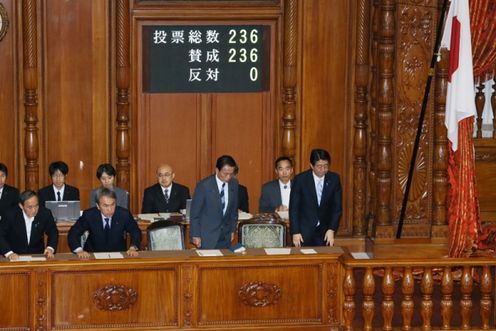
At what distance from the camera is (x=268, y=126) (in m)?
12.2

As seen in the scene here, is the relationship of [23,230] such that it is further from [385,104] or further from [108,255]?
[385,104]

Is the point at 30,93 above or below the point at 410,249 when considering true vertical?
above

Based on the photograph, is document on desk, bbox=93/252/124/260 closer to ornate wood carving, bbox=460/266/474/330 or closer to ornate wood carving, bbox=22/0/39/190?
ornate wood carving, bbox=460/266/474/330

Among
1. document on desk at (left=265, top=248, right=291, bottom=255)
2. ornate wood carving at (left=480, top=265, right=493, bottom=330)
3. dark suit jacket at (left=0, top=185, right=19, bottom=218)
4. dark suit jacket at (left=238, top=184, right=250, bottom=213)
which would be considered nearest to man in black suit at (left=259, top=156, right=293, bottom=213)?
dark suit jacket at (left=238, top=184, right=250, bottom=213)

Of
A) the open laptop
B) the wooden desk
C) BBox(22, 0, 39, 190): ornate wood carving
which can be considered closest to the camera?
the wooden desk

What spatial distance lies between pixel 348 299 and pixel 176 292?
121cm

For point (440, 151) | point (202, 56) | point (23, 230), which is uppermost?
point (202, 56)

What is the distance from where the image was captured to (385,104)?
38.1 feet

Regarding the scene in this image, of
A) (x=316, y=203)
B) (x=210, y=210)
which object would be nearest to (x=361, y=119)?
(x=316, y=203)

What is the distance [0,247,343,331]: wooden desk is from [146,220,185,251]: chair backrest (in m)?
0.54

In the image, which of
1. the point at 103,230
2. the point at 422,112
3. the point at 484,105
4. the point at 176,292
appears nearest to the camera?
the point at 176,292

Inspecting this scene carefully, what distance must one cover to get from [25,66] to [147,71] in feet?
3.67

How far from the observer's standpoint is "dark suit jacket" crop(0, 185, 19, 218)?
10.7m

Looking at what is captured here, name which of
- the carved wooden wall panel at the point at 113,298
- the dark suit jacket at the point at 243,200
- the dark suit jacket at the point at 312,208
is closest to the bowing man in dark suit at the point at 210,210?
the dark suit jacket at the point at 312,208
